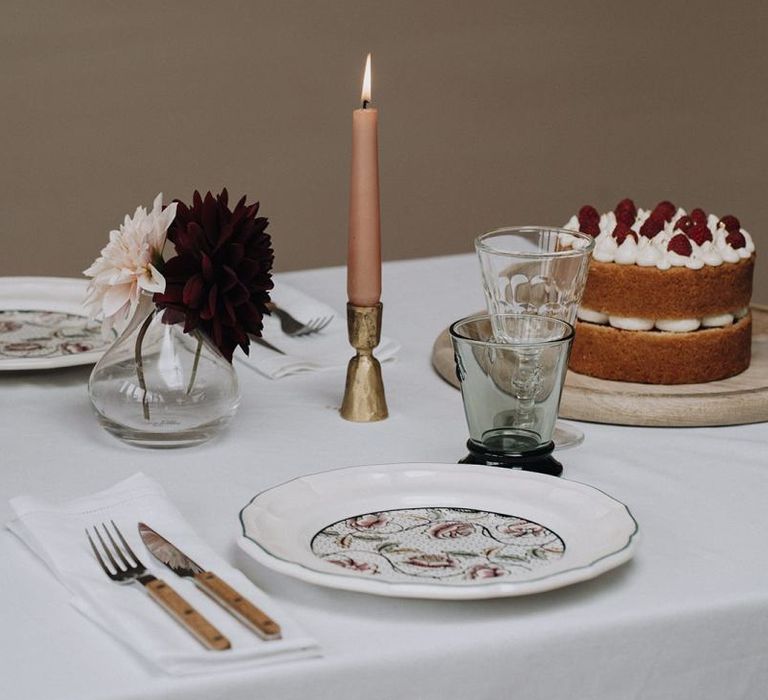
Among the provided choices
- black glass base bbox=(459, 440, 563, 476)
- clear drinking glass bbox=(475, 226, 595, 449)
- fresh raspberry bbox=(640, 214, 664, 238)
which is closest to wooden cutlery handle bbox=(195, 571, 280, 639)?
black glass base bbox=(459, 440, 563, 476)

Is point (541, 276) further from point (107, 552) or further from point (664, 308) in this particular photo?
point (107, 552)

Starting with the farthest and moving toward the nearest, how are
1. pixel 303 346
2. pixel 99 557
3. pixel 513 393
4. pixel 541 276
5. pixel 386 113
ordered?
pixel 386 113 < pixel 303 346 < pixel 541 276 < pixel 513 393 < pixel 99 557

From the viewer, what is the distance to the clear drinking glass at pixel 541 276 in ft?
4.19

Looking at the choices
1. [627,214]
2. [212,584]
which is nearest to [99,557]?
[212,584]

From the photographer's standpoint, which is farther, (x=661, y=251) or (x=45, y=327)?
(x=45, y=327)

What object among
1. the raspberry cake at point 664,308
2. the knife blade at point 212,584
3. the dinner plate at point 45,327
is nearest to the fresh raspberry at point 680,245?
the raspberry cake at point 664,308

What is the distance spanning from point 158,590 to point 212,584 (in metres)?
0.04

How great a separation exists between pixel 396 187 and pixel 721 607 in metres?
3.65

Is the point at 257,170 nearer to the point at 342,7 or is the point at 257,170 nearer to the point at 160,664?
the point at 342,7

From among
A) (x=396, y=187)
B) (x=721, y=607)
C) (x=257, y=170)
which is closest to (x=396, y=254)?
(x=396, y=187)

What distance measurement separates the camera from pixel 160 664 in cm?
82

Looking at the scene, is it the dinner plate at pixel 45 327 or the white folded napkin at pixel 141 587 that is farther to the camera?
the dinner plate at pixel 45 327

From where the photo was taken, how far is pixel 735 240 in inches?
63.0

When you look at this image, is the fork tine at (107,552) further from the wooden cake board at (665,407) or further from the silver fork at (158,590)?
the wooden cake board at (665,407)
